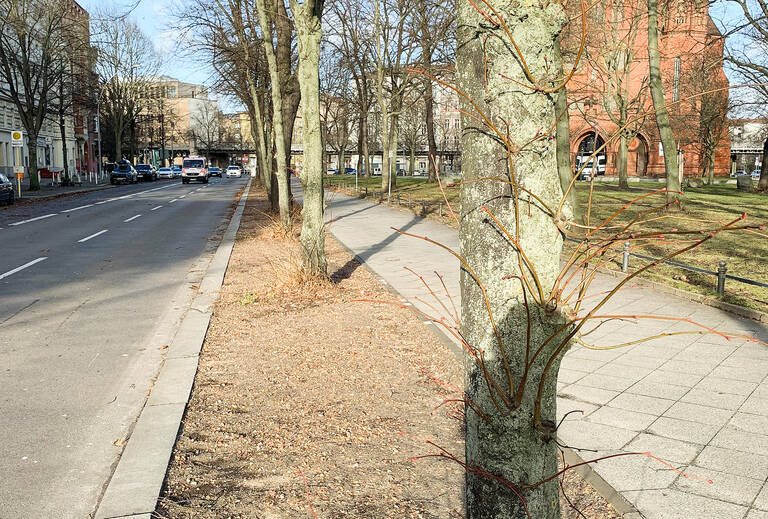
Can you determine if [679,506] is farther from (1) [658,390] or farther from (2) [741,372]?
(2) [741,372]

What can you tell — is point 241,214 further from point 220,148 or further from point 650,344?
point 220,148

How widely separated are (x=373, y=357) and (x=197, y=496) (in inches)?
109

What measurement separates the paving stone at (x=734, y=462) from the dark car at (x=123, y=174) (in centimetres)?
5905

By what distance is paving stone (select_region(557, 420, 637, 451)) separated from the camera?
421cm

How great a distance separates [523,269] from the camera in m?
1.94

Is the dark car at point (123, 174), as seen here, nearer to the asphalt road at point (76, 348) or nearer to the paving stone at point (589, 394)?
the asphalt road at point (76, 348)

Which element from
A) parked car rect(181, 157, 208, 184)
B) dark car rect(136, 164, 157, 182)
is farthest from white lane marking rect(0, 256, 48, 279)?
dark car rect(136, 164, 157, 182)

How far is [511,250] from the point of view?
6.46ft

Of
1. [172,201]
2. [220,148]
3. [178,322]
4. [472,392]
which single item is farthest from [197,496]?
[220,148]

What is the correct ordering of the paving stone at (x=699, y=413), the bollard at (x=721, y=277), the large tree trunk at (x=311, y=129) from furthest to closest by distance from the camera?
the large tree trunk at (x=311, y=129), the bollard at (x=721, y=277), the paving stone at (x=699, y=413)

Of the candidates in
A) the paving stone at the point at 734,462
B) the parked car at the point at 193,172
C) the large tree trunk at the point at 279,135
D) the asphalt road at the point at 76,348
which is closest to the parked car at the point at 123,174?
the parked car at the point at 193,172

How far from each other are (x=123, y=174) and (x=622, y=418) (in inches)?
2320

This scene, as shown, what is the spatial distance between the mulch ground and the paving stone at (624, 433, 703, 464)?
0.73 meters

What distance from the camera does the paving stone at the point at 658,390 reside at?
5.23 metres
